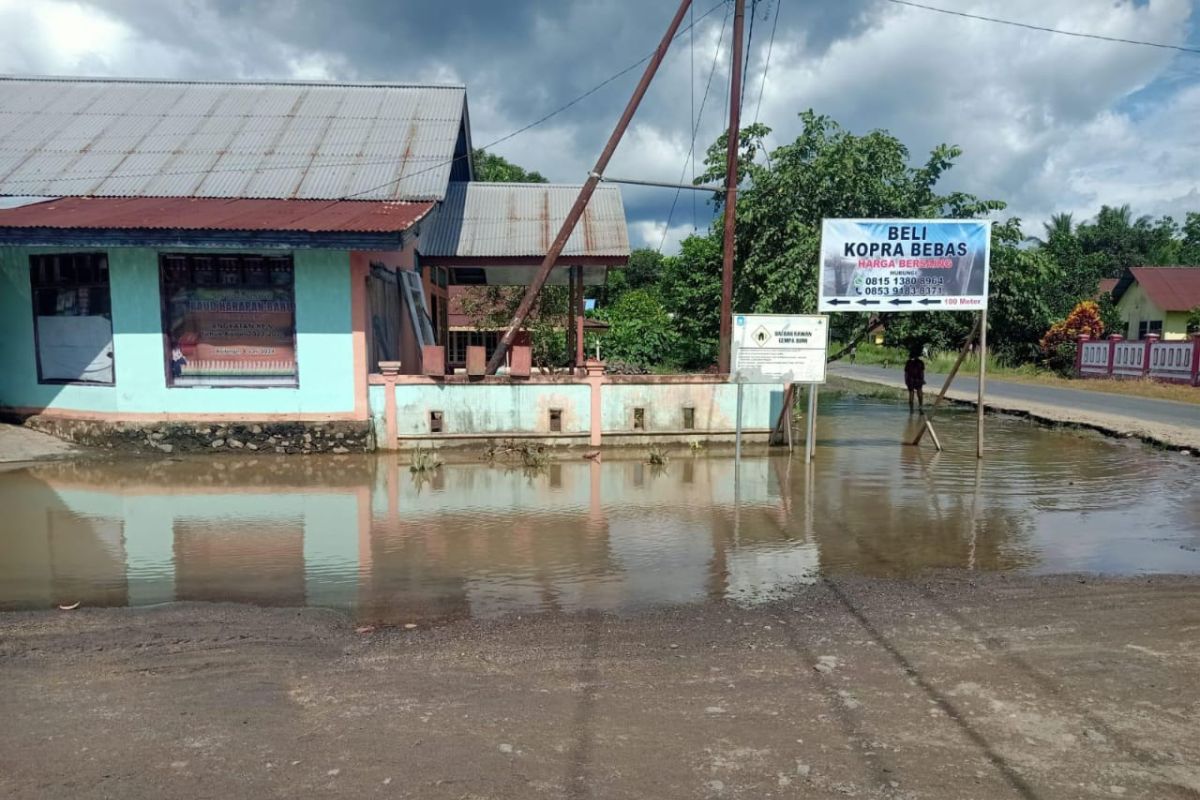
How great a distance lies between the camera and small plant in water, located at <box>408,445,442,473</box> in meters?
10.3

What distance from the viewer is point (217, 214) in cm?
1142

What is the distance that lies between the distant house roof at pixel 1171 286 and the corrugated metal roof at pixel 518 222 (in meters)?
31.5

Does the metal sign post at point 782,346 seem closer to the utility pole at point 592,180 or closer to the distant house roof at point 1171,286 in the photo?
the utility pole at point 592,180

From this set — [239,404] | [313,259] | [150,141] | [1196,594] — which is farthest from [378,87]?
[1196,594]

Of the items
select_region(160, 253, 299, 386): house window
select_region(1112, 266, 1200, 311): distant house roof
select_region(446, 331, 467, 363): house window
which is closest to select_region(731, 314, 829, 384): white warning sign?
select_region(160, 253, 299, 386): house window

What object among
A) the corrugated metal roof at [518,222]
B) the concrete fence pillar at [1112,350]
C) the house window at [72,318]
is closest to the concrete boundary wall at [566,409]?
the corrugated metal roof at [518,222]

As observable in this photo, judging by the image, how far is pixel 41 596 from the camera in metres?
5.40

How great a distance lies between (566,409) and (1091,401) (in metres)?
16.7

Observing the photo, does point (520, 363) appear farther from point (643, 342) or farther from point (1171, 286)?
point (1171, 286)

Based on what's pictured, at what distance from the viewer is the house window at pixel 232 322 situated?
452 inches

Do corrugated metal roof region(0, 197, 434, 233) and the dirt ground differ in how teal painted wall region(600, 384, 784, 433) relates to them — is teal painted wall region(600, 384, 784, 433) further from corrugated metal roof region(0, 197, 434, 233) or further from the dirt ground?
the dirt ground

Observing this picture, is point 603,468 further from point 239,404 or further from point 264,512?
point 239,404

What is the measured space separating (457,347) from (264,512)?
2132cm

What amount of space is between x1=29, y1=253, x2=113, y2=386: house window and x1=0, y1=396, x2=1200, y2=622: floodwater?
6.46ft
